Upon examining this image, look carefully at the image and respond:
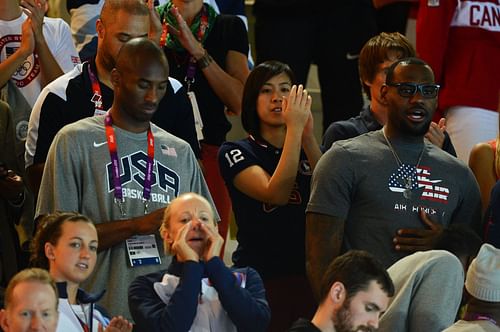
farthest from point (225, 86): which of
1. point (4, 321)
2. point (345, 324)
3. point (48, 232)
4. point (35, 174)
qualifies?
point (4, 321)

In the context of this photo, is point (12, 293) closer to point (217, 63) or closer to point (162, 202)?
point (162, 202)

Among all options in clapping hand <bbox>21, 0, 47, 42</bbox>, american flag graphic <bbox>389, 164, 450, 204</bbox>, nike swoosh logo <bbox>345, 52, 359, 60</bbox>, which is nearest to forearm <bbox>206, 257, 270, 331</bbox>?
american flag graphic <bbox>389, 164, 450, 204</bbox>

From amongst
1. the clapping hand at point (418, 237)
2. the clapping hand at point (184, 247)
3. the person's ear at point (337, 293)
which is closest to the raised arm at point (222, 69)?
the clapping hand at point (418, 237)

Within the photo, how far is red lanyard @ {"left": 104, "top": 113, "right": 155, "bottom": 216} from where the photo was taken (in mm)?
5816

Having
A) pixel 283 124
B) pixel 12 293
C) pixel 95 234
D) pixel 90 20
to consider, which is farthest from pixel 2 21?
pixel 12 293

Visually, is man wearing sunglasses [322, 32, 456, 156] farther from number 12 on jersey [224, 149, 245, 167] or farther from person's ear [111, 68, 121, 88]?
person's ear [111, 68, 121, 88]

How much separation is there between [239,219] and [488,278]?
64.2 inches

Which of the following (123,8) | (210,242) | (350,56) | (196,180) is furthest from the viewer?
(350,56)

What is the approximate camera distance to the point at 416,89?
241 inches

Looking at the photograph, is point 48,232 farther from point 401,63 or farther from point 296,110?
point 401,63

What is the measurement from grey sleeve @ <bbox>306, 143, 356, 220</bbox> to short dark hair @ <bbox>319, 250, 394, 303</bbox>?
694 mm

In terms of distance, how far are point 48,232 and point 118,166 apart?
52cm

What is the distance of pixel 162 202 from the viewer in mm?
5906

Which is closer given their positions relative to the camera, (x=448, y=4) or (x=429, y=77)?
(x=429, y=77)
